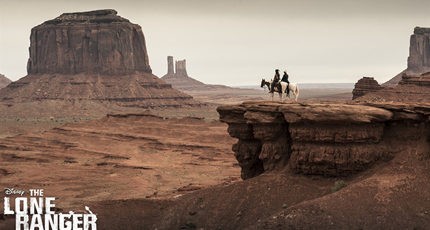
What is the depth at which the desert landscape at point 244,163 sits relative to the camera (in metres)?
30.8

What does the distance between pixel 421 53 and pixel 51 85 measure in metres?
97.7

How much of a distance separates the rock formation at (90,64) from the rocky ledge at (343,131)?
125727 mm

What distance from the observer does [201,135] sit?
99.1m

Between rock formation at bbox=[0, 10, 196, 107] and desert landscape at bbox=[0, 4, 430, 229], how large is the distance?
49.5 ft

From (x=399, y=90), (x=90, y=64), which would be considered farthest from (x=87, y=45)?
(x=399, y=90)

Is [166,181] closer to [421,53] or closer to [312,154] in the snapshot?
[312,154]

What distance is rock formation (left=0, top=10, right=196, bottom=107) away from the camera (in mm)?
161125

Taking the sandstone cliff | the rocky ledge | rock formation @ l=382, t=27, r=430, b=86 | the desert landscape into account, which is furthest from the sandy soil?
rock formation @ l=382, t=27, r=430, b=86

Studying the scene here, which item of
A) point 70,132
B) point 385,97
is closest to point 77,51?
point 70,132

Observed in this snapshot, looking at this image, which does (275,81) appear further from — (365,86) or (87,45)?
(87,45)

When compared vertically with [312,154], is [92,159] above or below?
below

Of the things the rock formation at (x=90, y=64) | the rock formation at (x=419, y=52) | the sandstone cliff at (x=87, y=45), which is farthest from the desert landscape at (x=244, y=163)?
the rock formation at (x=419, y=52)

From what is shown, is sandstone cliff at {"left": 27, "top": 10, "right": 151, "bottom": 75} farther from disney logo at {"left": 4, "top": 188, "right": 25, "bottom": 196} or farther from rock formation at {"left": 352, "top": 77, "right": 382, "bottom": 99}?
disney logo at {"left": 4, "top": 188, "right": 25, "bottom": 196}

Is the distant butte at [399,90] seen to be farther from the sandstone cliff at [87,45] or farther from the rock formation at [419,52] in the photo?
the rock formation at [419,52]
